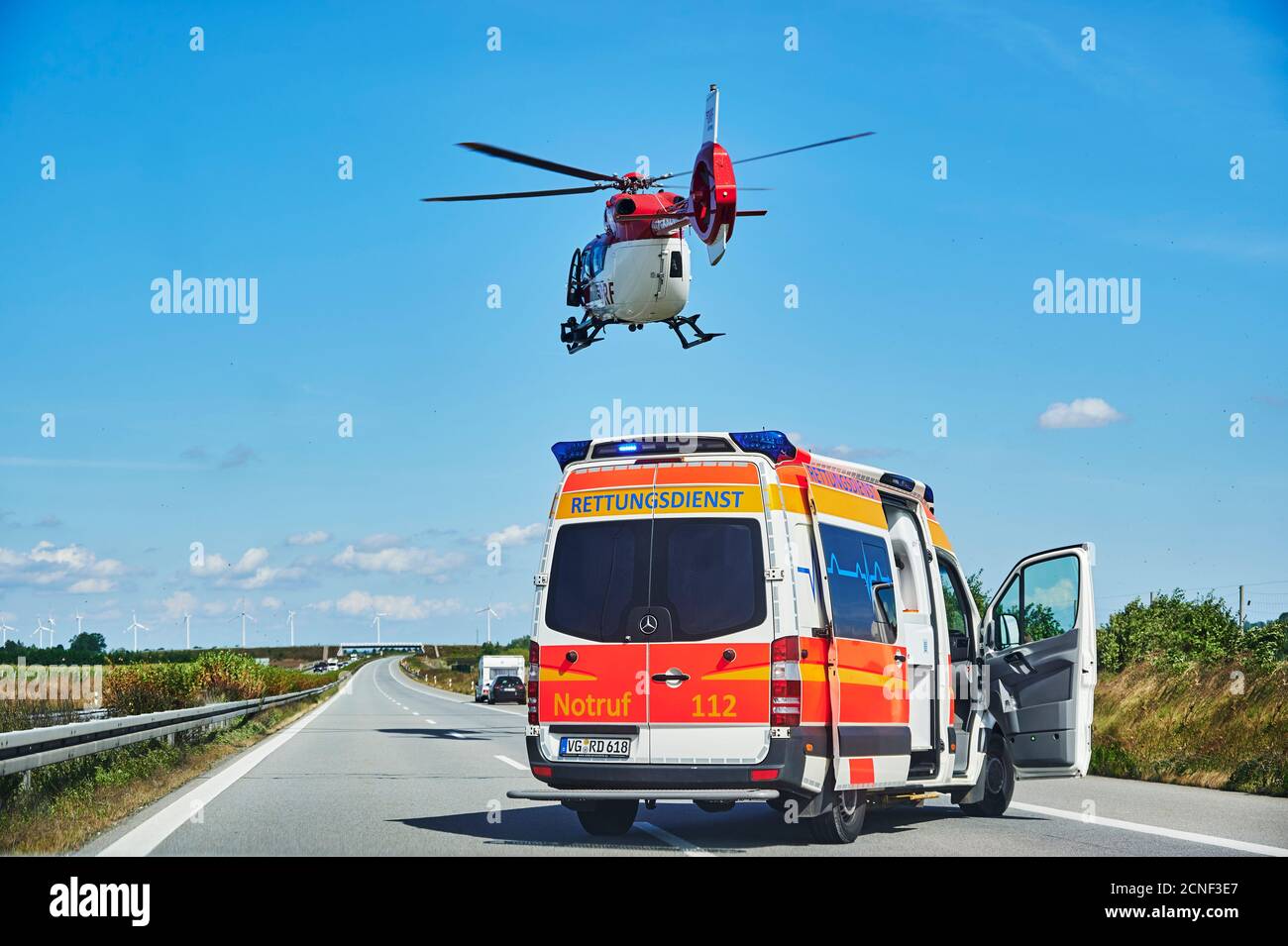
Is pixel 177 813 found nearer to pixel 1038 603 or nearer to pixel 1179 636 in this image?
pixel 1038 603

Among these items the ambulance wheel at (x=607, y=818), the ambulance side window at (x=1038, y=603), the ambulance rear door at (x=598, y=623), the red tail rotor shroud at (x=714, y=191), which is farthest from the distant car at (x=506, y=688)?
the ambulance rear door at (x=598, y=623)

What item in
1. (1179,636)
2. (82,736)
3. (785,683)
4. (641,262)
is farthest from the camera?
(641,262)

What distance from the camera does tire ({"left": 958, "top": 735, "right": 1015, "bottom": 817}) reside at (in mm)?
12453

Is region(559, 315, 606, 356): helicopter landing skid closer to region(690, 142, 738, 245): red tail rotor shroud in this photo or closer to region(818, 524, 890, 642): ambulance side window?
region(690, 142, 738, 245): red tail rotor shroud

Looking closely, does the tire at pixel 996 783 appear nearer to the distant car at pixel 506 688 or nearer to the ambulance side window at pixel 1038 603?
the ambulance side window at pixel 1038 603

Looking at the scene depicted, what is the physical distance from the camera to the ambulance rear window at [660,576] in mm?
9867

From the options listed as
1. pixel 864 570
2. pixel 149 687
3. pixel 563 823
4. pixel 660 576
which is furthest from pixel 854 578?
pixel 149 687

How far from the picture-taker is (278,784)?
51.5 feet

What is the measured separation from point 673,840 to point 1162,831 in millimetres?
3870

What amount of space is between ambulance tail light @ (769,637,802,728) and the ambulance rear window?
248 mm

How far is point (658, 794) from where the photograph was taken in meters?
9.67

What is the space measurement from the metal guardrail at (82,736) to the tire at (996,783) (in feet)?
25.6
